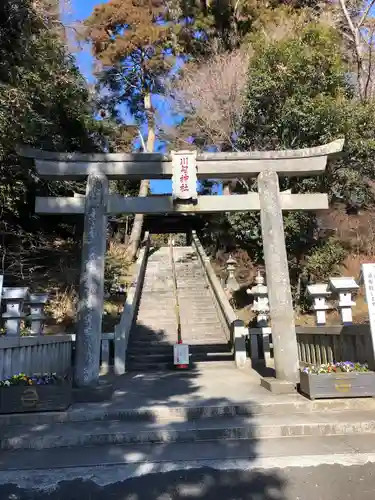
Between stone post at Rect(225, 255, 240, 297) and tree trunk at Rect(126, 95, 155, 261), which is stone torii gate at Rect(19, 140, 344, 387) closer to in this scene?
stone post at Rect(225, 255, 240, 297)

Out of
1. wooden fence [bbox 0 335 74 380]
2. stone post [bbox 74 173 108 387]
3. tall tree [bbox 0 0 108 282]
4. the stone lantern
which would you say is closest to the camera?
wooden fence [bbox 0 335 74 380]

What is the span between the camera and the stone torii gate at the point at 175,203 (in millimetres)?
6789

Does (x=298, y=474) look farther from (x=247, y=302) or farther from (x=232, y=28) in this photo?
(x=232, y=28)

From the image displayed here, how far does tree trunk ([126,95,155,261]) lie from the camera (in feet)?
66.6

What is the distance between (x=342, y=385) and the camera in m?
5.61

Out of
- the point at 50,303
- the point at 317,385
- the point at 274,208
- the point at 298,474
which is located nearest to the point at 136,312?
the point at 50,303

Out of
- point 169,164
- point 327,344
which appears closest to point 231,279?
point 327,344

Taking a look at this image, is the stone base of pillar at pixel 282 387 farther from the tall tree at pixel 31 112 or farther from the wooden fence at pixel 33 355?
the tall tree at pixel 31 112

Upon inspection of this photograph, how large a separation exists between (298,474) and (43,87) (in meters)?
9.67

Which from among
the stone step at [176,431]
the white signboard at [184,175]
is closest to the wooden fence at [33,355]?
the stone step at [176,431]

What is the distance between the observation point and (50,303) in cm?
1305

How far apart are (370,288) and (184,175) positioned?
3715mm

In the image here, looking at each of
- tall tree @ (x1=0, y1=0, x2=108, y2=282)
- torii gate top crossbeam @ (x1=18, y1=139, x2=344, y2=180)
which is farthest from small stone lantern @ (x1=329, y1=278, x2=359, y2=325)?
tall tree @ (x1=0, y1=0, x2=108, y2=282)

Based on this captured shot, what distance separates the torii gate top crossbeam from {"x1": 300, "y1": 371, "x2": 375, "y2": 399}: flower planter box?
392 cm
